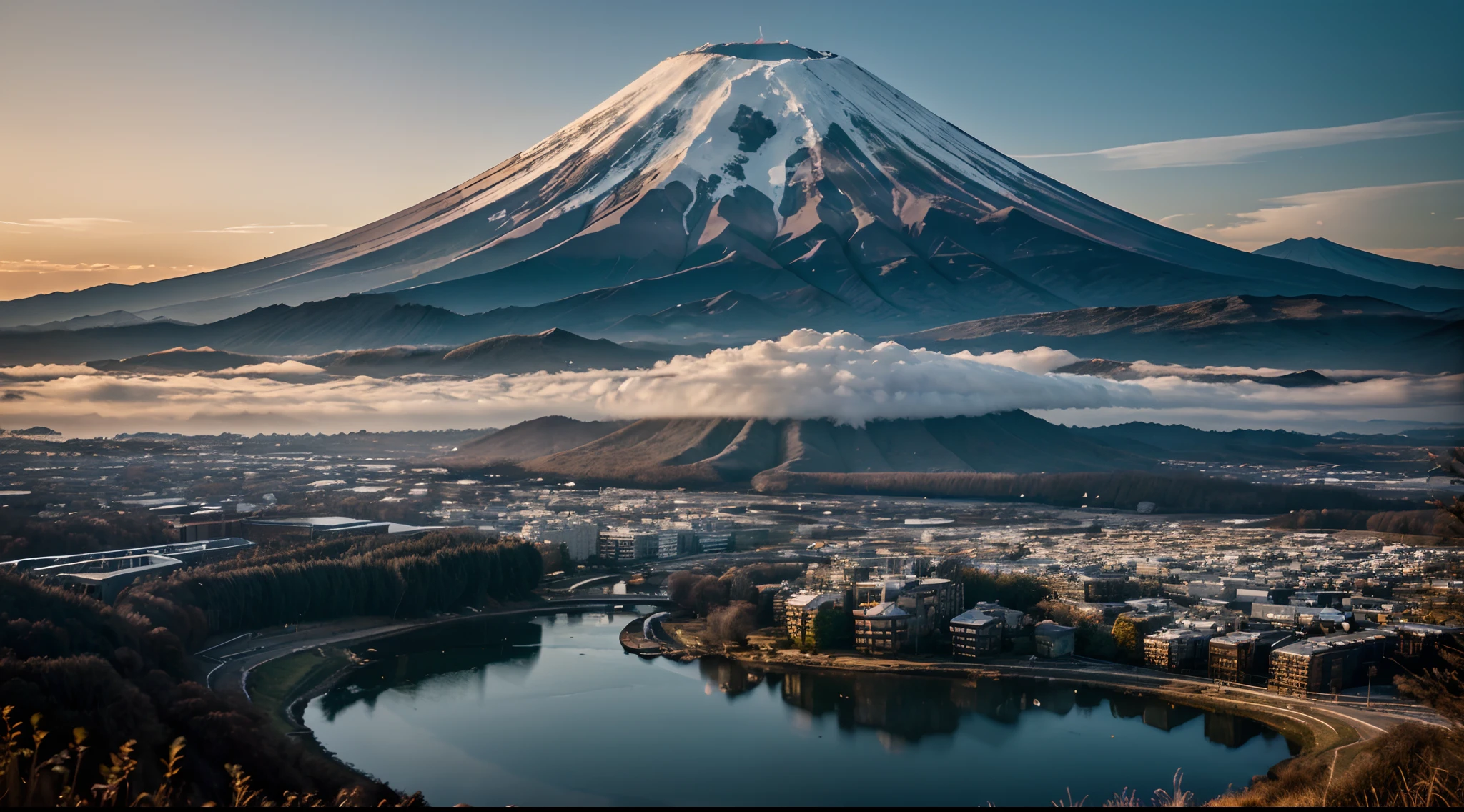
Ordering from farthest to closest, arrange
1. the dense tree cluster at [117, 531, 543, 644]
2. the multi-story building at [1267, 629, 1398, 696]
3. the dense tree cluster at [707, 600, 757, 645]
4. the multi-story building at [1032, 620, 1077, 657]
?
the dense tree cluster at [707, 600, 757, 645]
the dense tree cluster at [117, 531, 543, 644]
the multi-story building at [1032, 620, 1077, 657]
the multi-story building at [1267, 629, 1398, 696]

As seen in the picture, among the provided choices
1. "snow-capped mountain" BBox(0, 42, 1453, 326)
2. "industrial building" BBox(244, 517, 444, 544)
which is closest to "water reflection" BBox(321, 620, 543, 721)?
"industrial building" BBox(244, 517, 444, 544)

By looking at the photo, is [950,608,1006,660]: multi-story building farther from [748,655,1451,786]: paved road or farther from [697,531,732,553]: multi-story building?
[697,531,732,553]: multi-story building

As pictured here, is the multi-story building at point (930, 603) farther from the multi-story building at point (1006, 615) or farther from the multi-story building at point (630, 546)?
the multi-story building at point (630, 546)

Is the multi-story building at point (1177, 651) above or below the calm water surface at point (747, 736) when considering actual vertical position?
above

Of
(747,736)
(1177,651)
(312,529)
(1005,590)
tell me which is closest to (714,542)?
(312,529)

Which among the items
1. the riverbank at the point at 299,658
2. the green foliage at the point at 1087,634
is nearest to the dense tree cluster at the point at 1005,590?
the green foliage at the point at 1087,634
